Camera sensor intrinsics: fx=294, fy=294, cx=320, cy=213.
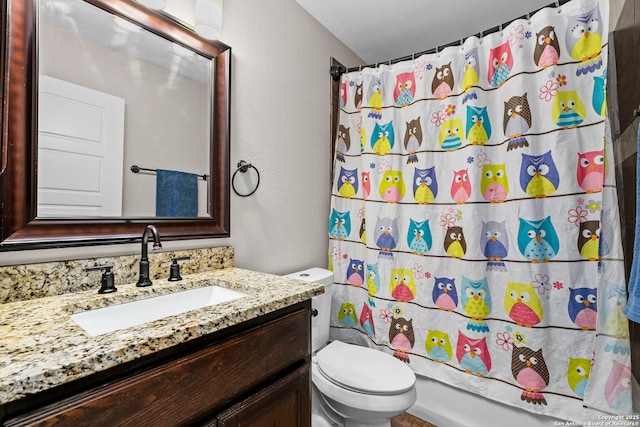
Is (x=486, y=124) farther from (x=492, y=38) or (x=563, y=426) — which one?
(x=563, y=426)

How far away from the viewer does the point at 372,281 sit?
6.13ft

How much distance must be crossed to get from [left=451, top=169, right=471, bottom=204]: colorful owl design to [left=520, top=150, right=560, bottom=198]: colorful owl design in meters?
0.24

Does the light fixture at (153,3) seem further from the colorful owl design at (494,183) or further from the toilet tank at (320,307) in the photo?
the colorful owl design at (494,183)

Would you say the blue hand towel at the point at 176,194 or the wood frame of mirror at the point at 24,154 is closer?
the wood frame of mirror at the point at 24,154

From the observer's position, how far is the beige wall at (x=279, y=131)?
4.74 ft

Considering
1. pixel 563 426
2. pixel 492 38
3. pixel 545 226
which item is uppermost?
pixel 492 38

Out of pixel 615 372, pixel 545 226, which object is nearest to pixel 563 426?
pixel 615 372

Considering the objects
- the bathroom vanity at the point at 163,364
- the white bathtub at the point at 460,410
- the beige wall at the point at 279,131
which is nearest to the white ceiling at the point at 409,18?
the beige wall at the point at 279,131

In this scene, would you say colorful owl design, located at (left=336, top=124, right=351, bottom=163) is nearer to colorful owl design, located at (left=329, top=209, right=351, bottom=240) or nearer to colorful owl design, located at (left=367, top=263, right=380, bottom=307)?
colorful owl design, located at (left=329, top=209, right=351, bottom=240)

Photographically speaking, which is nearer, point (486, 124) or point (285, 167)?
point (486, 124)

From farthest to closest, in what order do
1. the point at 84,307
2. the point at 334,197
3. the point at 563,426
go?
the point at 334,197
the point at 563,426
the point at 84,307

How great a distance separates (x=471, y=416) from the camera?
1.59m

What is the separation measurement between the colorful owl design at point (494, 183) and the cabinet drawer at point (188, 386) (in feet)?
3.91

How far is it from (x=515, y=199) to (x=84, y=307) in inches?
69.4
